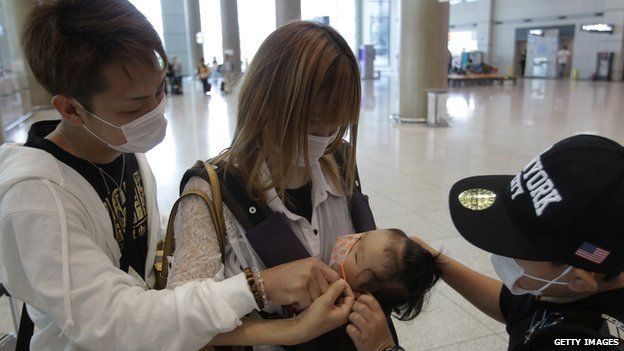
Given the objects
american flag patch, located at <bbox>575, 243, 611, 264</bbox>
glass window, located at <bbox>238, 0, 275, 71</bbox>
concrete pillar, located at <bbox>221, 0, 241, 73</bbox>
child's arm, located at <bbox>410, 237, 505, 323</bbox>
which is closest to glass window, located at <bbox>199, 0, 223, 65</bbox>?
glass window, located at <bbox>238, 0, 275, 71</bbox>

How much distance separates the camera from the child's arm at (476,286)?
161cm

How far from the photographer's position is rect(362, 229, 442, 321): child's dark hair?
55.2 inches

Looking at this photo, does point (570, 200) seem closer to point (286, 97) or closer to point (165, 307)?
point (286, 97)

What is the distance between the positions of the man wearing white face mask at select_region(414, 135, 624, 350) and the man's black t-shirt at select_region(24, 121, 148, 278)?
918 millimetres

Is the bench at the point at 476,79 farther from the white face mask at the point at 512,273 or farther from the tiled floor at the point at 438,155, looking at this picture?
the white face mask at the point at 512,273

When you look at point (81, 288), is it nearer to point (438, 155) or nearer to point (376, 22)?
point (438, 155)

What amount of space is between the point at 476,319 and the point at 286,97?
2.16 metres

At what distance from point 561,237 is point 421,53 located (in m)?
9.38

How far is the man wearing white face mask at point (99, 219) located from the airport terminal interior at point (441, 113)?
0.30 metres

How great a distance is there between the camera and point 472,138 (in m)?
8.58

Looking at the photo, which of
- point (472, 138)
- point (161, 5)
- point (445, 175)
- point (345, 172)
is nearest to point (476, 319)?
point (345, 172)

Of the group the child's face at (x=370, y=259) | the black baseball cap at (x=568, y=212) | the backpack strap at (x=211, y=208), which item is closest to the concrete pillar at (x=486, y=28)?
the child's face at (x=370, y=259)

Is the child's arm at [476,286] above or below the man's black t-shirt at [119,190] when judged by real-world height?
below

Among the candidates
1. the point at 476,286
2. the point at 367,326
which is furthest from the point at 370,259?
the point at 476,286
